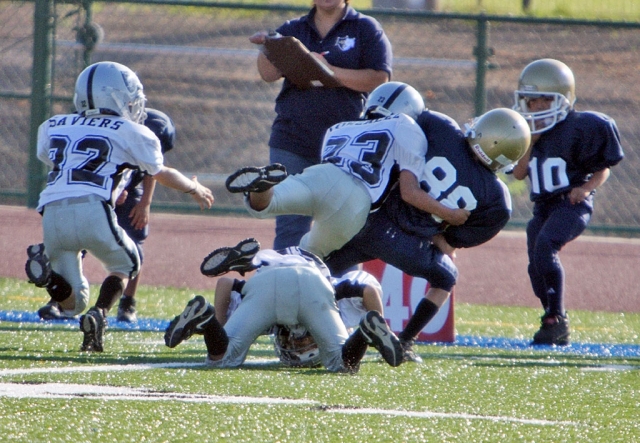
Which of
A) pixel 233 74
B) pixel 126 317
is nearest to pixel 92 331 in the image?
pixel 126 317

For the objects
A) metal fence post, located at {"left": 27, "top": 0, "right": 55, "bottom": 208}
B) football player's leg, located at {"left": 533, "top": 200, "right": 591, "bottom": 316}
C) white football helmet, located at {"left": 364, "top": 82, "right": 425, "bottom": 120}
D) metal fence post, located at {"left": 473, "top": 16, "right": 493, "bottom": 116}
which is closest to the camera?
white football helmet, located at {"left": 364, "top": 82, "right": 425, "bottom": 120}

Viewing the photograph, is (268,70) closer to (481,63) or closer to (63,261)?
(63,261)

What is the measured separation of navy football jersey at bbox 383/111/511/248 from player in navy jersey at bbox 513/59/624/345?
76 cm

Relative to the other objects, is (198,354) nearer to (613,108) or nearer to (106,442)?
(106,442)

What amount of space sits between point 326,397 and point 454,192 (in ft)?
4.91

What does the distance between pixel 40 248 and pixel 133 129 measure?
0.63m

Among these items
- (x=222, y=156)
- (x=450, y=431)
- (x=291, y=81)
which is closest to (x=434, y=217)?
(x=291, y=81)

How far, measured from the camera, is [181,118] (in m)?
13.1

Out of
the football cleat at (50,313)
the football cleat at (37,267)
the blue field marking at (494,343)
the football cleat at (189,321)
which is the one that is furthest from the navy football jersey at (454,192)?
the football cleat at (50,313)

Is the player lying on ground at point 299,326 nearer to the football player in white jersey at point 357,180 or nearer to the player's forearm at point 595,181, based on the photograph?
the football player in white jersey at point 357,180

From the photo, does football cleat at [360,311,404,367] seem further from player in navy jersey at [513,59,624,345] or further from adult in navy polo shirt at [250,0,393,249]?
player in navy jersey at [513,59,624,345]

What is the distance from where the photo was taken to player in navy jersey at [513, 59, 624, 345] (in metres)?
5.39

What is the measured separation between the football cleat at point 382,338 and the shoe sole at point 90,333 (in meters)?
1.12

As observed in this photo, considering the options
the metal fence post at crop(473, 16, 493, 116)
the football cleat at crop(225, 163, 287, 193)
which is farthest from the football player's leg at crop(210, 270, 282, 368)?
the metal fence post at crop(473, 16, 493, 116)
